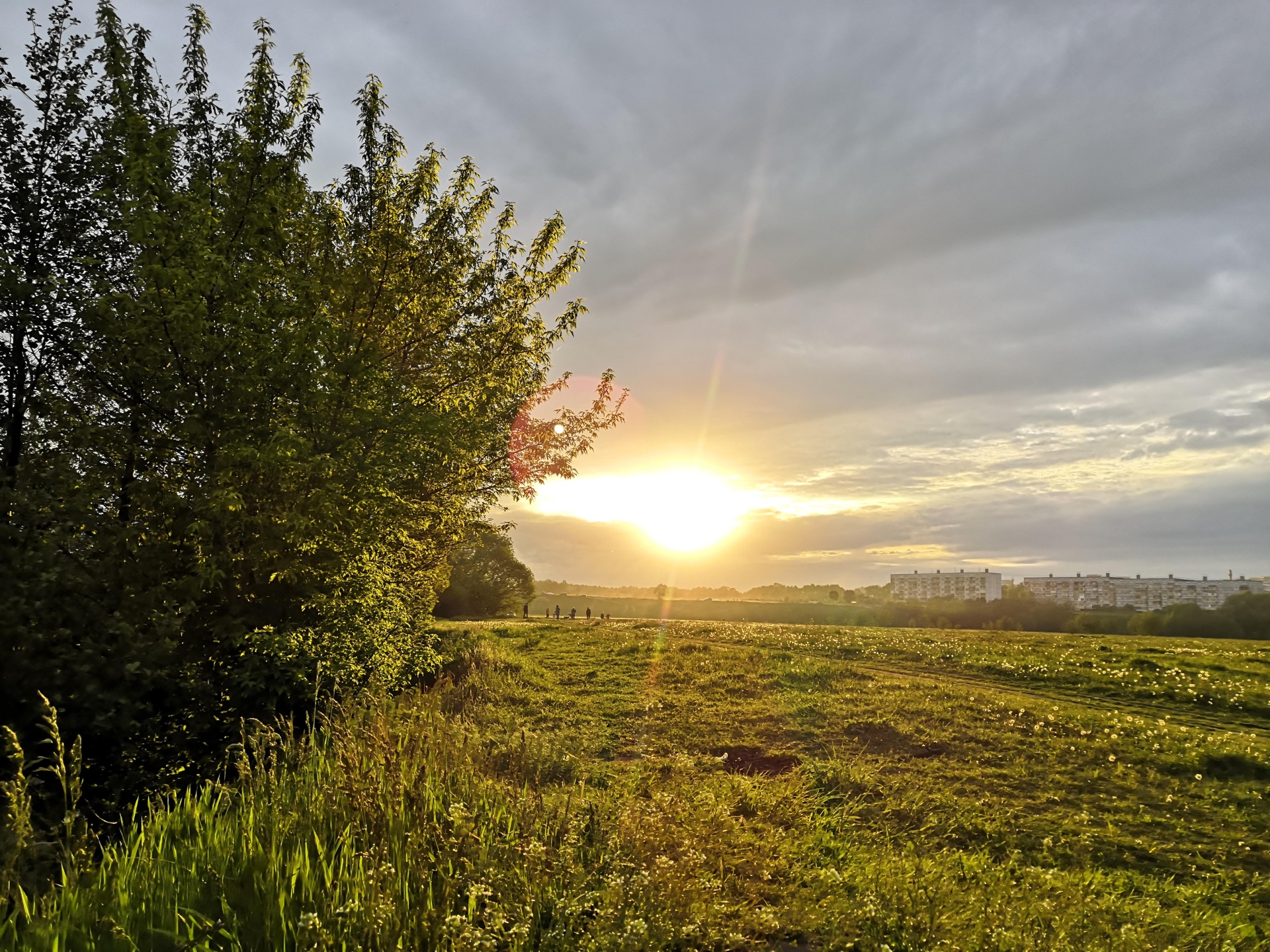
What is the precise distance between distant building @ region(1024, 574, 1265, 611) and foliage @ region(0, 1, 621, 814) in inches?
6632

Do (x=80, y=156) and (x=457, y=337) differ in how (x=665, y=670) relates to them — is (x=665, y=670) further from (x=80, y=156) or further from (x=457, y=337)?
(x=80, y=156)

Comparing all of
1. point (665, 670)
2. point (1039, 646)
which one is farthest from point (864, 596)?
point (665, 670)

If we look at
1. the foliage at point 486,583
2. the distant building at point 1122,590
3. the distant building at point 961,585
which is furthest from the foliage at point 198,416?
the distant building at point 961,585

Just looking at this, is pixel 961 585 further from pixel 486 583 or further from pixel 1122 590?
pixel 486 583

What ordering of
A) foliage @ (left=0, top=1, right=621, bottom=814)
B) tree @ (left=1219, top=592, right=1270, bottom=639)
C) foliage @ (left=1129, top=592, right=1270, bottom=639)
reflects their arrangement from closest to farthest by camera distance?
foliage @ (left=0, top=1, right=621, bottom=814), tree @ (left=1219, top=592, right=1270, bottom=639), foliage @ (left=1129, top=592, right=1270, bottom=639)

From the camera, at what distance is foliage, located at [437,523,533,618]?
46438 millimetres

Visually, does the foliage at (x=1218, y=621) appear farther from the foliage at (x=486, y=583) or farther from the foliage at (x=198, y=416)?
the foliage at (x=198, y=416)

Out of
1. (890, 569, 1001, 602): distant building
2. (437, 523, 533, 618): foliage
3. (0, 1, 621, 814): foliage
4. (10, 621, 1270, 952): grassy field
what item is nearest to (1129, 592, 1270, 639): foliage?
(10, 621, 1270, 952): grassy field

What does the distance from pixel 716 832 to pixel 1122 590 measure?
8021 inches

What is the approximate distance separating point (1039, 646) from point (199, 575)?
23901mm

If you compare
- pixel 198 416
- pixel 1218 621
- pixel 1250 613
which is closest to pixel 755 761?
pixel 198 416

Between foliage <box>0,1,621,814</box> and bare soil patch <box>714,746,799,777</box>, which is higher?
foliage <box>0,1,621,814</box>

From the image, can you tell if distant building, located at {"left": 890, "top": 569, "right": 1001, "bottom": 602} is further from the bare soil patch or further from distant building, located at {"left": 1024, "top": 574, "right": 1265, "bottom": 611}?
the bare soil patch

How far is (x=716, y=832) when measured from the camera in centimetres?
657
